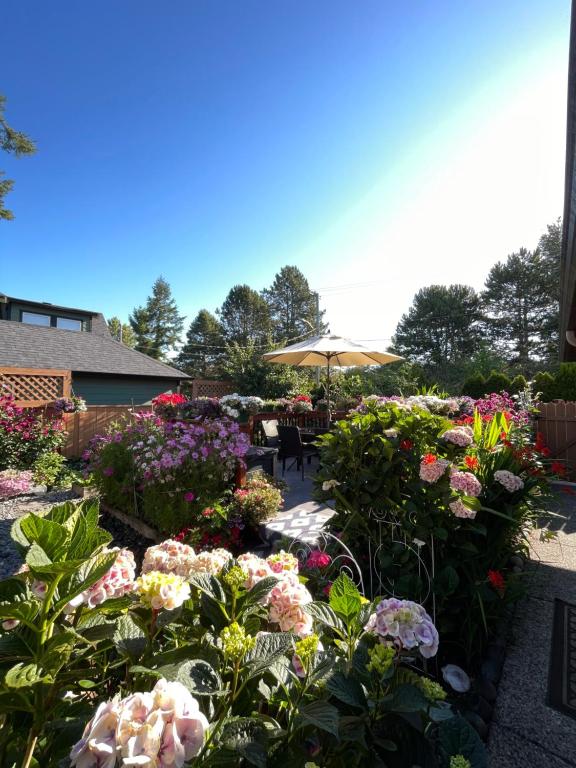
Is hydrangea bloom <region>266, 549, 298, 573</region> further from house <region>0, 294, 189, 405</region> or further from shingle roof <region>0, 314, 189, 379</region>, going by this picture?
shingle roof <region>0, 314, 189, 379</region>

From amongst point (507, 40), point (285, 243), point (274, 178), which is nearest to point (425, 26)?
point (507, 40)

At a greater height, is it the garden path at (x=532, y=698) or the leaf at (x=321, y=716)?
the leaf at (x=321, y=716)

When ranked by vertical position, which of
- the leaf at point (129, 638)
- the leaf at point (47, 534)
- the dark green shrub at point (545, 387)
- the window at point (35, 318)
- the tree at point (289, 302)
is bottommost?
the leaf at point (129, 638)

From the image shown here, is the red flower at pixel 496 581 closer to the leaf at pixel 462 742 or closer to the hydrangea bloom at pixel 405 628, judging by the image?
the hydrangea bloom at pixel 405 628

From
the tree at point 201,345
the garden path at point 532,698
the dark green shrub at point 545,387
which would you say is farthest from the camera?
the tree at point 201,345

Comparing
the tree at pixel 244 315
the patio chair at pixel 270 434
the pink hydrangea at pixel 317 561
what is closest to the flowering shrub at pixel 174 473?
the pink hydrangea at pixel 317 561

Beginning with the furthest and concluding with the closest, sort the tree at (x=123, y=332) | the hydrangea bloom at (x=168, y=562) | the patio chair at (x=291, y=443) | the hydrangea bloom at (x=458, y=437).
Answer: the tree at (x=123, y=332), the patio chair at (x=291, y=443), the hydrangea bloom at (x=458, y=437), the hydrangea bloom at (x=168, y=562)

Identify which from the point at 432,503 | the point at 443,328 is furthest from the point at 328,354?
the point at 443,328

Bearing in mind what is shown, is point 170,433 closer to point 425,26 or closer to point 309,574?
point 309,574

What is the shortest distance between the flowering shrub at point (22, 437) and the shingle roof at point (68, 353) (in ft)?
17.6

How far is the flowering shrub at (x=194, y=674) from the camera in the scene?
53 cm

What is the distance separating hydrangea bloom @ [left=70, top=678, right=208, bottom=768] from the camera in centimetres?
46

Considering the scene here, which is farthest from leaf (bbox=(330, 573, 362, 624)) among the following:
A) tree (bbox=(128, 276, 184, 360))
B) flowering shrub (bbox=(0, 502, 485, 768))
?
tree (bbox=(128, 276, 184, 360))

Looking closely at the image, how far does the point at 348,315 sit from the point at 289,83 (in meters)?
21.6
